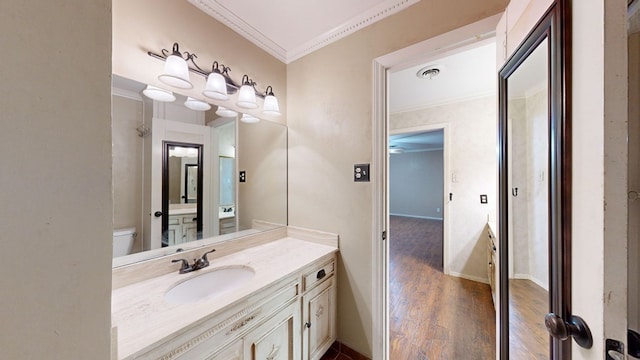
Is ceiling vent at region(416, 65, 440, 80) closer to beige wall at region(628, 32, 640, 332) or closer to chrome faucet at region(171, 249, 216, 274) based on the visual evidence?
beige wall at region(628, 32, 640, 332)

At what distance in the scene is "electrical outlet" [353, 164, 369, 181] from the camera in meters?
1.54

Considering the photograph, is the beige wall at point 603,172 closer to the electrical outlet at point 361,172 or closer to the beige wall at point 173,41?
the electrical outlet at point 361,172

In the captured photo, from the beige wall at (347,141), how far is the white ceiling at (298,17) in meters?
0.07

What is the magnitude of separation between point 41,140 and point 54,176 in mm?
62

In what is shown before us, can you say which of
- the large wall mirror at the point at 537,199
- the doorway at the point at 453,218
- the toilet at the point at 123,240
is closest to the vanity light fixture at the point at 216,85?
the toilet at the point at 123,240

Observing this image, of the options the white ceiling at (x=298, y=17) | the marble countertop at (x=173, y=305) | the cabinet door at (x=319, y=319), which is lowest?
the cabinet door at (x=319, y=319)

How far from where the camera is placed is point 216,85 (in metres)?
1.40

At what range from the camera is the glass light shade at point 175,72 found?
1.19 meters

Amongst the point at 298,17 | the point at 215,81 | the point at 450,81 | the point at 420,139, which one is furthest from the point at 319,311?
the point at 420,139

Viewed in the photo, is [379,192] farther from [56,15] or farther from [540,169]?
[56,15]

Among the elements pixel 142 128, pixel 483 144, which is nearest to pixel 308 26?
pixel 142 128

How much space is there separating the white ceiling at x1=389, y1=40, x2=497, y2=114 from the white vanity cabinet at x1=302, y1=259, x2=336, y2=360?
176cm

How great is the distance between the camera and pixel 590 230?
522 millimetres

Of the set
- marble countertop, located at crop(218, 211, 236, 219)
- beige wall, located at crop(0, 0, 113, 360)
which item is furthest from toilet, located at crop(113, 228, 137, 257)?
beige wall, located at crop(0, 0, 113, 360)
